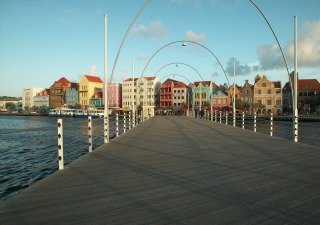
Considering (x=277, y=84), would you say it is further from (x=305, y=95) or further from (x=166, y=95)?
(x=166, y=95)

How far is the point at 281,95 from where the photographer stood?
9850cm

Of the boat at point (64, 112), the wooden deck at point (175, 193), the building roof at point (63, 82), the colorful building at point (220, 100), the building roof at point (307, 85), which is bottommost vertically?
the boat at point (64, 112)

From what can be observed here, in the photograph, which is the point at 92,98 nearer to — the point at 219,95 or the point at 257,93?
the point at 219,95

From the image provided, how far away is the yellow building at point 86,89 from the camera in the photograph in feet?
445

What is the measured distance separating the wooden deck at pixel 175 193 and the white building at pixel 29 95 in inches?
6454

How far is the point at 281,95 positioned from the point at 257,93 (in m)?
6.33

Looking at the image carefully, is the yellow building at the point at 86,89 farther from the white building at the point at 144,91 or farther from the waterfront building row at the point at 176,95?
the white building at the point at 144,91

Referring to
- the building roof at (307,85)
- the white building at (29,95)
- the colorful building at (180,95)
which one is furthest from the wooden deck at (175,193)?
the white building at (29,95)

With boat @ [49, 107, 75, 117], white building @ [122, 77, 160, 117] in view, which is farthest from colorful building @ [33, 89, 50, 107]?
white building @ [122, 77, 160, 117]

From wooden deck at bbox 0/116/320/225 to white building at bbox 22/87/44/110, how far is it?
164 m

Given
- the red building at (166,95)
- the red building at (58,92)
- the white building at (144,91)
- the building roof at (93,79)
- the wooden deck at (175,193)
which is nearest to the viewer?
the wooden deck at (175,193)

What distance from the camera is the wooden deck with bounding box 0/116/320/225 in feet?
14.2

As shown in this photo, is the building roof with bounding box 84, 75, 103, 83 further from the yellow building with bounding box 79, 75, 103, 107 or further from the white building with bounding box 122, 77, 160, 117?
the white building with bounding box 122, 77, 160, 117

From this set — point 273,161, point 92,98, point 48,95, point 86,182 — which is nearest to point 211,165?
point 273,161
